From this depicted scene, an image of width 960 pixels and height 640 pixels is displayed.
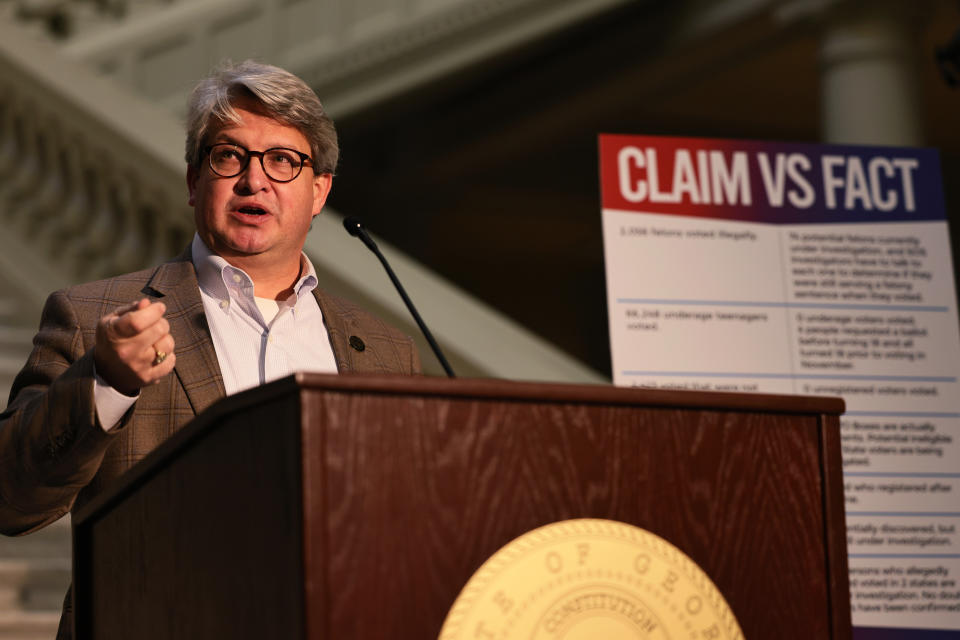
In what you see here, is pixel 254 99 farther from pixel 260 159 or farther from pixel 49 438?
pixel 49 438

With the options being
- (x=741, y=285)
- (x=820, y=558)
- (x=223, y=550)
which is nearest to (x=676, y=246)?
(x=741, y=285)

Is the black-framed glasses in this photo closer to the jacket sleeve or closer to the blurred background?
the jacket sleeve

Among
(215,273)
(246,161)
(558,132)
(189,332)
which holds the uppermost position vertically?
(558,132)

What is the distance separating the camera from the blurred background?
3.96 meters

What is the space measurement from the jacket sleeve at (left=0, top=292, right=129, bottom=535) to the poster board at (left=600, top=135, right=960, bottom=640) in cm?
147

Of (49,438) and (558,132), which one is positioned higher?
A: (558,132)

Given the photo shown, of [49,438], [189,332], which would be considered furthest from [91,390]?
[189,332]

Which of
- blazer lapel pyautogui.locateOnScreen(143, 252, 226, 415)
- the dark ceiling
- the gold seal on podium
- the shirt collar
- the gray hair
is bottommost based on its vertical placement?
the gold seal on podium

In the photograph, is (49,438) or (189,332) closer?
(49,438)

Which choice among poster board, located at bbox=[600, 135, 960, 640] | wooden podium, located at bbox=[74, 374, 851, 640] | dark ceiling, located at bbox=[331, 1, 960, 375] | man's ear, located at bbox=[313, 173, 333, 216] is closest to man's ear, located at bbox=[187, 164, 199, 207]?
man's ear, located at bbox=[313, 173, 333, 216]

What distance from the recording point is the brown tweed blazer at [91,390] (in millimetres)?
1470

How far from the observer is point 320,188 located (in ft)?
6.93

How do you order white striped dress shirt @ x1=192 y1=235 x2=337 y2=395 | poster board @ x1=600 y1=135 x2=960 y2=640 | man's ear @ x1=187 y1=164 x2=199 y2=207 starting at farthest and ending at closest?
poster board @ x1=600 y1=135 x2=960 y2=640, man's ear @ x1=187 y1=164 x2=199 y2=207, white striped dress shirt @ x1=192 y1=235 x2=337 y2=395

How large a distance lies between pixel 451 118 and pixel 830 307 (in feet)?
15.6
